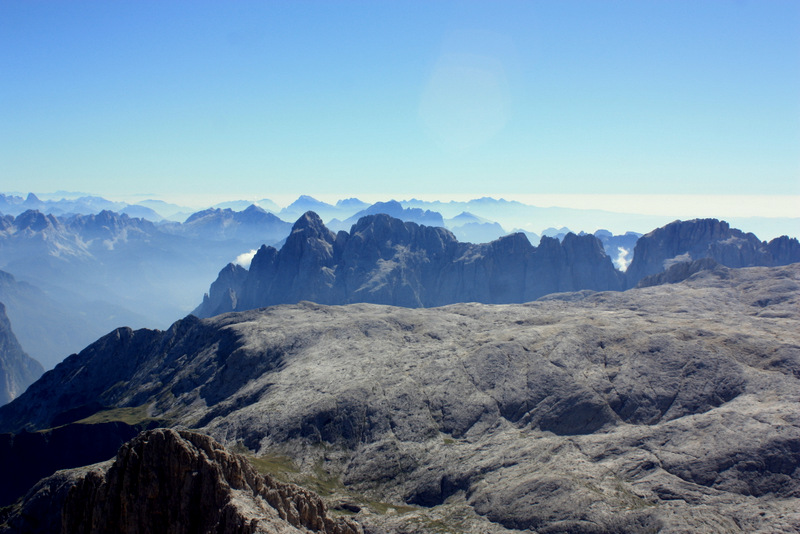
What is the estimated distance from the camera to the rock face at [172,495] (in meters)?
67.8

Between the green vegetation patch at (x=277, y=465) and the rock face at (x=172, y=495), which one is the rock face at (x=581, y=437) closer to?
the green vegetation patch at (x=277, y=465)

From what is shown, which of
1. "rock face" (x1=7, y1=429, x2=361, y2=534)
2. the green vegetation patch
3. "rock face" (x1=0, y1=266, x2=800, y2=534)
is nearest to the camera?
"rock face" (x1=7, y1=429, x2=361, y2=534)

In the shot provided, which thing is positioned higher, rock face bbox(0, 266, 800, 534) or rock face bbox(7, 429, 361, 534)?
rock face bbox(7, 429, 361, 534)

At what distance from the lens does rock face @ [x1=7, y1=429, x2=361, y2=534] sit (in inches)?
2667

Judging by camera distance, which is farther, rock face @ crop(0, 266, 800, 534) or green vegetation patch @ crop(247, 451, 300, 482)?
green vegetation patch @ crop(247, 451, 300, 482)

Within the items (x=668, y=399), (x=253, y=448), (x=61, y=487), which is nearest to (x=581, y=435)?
(x=668, y=399)

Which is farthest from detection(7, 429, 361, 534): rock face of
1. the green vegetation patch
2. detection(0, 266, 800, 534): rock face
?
the green vegetation patch

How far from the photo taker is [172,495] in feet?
234

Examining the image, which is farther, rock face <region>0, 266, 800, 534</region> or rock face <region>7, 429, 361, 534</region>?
rock face <region>0, 266, 800, 534</region>

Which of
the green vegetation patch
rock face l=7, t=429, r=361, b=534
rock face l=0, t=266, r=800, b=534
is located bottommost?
the green vegetation patch

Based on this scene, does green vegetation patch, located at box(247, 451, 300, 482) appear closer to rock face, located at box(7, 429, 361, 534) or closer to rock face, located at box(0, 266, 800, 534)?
rock face, located at box(0, 266, 800, 534)

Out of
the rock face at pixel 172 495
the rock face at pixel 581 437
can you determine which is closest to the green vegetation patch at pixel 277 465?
the rock face at pixel 581 437

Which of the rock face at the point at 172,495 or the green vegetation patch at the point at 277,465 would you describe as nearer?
the rock face at the point at 172,495

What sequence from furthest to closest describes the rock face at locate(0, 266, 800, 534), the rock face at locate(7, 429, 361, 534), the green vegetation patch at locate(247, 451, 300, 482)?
the green vegetation patch at locate(247, 451, 300, 482)
the rock face at locate(0, 266, 800, 534)
the rock face at locate(7, 429, 361, 534)
